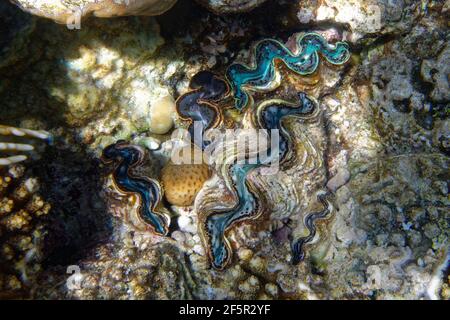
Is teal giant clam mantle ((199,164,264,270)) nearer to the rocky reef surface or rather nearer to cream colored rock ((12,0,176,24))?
the rocky reef surface

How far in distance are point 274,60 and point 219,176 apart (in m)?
1.13

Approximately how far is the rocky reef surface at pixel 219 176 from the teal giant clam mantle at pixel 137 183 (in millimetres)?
76

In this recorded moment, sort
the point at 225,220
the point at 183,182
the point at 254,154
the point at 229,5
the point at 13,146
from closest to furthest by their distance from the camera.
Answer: the point at 13,146 → the point at 229,5 → the point at 225,220 → the point at 254,154 → the point at 183,182

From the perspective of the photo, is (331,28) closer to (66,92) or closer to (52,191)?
(66,92)

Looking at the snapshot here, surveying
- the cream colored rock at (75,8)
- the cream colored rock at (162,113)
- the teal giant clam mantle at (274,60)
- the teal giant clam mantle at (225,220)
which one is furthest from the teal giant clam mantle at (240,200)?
the cream colored rock at (75,8)

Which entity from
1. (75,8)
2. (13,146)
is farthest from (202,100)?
(13,146)

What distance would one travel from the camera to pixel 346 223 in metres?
2.72

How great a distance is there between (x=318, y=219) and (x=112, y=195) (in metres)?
1.67

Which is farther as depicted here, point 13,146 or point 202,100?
point 202,100

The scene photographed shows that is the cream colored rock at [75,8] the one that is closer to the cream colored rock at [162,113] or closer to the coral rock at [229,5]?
the coral rock at [229,5]

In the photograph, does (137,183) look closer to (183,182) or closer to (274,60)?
(183,182)

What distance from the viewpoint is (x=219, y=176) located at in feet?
9.70

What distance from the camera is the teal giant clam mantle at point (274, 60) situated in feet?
10.2
